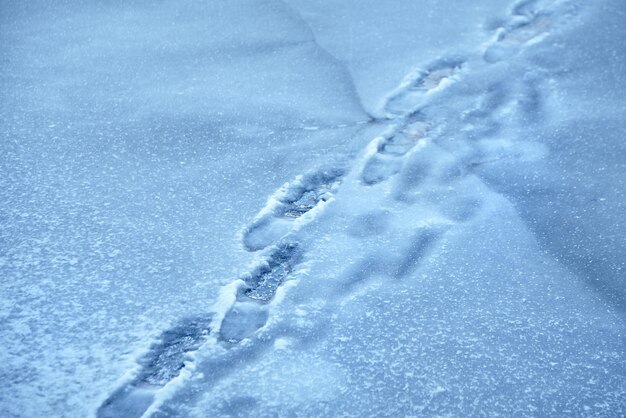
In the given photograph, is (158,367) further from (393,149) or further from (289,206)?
(393,149)

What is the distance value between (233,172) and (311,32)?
0.74 metres

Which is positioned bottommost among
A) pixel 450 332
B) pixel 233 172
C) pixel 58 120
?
pixel 450 332

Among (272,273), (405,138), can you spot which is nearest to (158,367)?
(272,273)

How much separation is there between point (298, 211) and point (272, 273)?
0.20 m

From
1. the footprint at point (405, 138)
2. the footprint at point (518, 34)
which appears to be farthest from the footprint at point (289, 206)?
the footprint at point (518, 34)

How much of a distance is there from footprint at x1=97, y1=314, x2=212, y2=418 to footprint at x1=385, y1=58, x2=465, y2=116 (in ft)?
2.87

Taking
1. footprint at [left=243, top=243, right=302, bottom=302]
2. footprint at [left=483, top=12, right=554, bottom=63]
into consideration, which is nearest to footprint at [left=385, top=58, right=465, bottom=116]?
footprint at [left=483, top=12, right=554, bottom=63]

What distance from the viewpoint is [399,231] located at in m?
1.43

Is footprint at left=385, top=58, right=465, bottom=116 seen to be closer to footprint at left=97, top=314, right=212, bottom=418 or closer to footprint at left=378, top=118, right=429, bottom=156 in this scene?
footprint at left=378, top=118, right=429, bottom=156

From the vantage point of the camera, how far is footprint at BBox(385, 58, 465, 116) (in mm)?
1811

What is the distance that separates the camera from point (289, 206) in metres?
1.50

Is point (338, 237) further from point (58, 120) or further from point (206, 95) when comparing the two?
point (58, 120)

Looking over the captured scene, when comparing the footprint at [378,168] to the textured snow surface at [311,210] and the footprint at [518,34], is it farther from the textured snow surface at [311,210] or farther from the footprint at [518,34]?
the footprint at [518,34]

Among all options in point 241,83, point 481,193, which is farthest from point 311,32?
point 481,193
